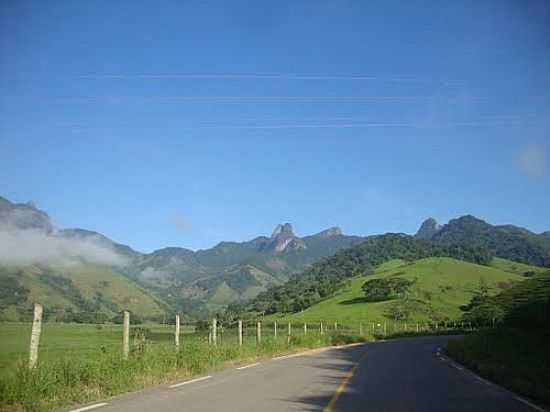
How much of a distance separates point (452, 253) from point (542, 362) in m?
179

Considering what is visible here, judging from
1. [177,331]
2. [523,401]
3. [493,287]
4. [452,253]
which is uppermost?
[452,253]

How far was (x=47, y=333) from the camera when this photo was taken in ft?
181

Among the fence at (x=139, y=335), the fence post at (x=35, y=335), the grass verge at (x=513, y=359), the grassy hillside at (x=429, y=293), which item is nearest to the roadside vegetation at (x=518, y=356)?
the grass verge at (x=513, y=359)

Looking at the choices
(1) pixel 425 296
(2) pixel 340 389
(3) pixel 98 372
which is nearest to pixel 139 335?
(3) pixel 98 372

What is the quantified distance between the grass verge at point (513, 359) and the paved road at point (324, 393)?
63 cm

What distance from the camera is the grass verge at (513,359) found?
44.8 ft

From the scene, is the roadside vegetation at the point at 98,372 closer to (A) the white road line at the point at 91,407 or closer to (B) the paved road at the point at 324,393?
(A) the white road line at the point at 91,407

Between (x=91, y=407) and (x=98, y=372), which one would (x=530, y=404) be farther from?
(x=98, y=372)

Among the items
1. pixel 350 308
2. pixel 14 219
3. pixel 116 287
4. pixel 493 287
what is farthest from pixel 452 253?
pixel 14 219

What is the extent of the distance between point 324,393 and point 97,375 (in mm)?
4595

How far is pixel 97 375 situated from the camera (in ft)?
39.0

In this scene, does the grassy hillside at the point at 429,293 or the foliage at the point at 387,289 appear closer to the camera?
the grassy hillside at the point at 429,293

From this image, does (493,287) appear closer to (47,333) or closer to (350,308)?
(350,308)

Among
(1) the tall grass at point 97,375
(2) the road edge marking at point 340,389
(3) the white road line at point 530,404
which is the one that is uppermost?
(1) the tall grass at point 97,375
